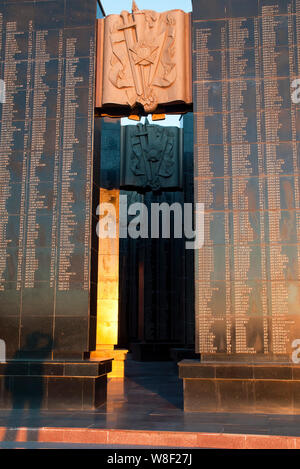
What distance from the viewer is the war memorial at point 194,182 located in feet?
35.1

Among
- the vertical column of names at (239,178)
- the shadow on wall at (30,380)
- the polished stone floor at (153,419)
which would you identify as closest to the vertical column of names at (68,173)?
the shadow on wall at (30,380)

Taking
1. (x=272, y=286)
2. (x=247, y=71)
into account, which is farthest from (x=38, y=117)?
(x=272, y=286)

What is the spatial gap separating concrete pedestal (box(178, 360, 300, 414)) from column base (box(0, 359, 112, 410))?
197cm

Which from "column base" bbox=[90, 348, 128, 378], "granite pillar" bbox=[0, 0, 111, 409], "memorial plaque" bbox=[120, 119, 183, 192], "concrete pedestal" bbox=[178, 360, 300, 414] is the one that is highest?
"memorial plaque" bbox=[120, 119, 183, 192]

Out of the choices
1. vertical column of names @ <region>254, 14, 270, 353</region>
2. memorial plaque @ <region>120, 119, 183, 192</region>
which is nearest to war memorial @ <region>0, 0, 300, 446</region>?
vertical column of names @ <region>254, 14, 270, 353</region>

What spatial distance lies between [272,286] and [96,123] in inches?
228

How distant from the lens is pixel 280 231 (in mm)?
11023

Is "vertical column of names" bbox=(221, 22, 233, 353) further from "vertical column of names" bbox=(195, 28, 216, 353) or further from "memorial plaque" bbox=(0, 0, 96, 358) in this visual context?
"memorial plaque" bbox=(0, 0, 96, 358)

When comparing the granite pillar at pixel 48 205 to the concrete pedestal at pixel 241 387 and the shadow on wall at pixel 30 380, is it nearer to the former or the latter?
the shadow on wall at pixel 30 380

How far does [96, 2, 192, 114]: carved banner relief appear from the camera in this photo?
1222 centimetres

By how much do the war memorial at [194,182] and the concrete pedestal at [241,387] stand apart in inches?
1.1

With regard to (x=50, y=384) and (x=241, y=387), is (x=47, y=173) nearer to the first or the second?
(x=50, y=384)

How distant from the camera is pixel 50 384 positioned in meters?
10.7

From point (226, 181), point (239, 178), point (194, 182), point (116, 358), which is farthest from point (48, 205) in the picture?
point (116, 358)
